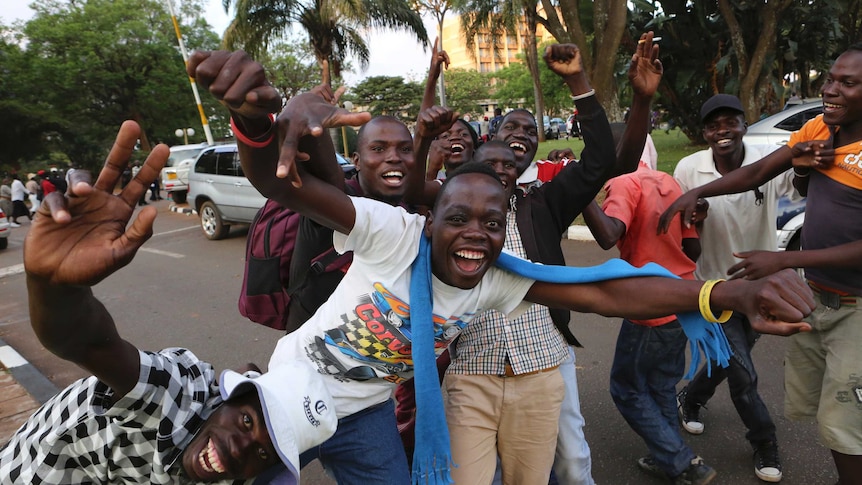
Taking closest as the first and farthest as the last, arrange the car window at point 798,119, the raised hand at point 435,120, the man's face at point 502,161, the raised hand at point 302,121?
the raised hand at point 302,121
the raised hand at point 435,120
the man's face at point 502,161
the car window at point 798,119

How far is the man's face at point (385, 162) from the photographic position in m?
2.37

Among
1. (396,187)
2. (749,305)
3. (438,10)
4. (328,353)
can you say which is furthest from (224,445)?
(438,10)

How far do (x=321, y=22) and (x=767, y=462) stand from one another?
1740 cm

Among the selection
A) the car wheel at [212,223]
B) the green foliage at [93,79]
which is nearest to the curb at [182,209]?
the car wheel at [212,223]

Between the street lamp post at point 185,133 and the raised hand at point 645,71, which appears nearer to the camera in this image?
the raised hand at point 645,71

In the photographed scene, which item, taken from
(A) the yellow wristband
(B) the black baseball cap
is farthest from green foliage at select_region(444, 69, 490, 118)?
(A) the yellow wristband

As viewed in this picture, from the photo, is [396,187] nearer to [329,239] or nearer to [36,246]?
[329,239]

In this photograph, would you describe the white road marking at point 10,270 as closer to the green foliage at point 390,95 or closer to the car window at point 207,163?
the car window at point 207,163

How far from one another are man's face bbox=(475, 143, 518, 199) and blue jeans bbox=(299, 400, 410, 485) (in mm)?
1052

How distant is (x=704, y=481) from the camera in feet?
8.41

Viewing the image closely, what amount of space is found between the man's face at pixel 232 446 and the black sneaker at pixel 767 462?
7.86ft

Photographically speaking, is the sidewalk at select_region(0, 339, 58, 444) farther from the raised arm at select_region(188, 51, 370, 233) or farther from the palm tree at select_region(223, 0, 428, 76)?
the palm tree at select_region(223, 0, 428, 76)

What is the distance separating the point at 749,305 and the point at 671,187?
4.84ft

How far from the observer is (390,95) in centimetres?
4275
